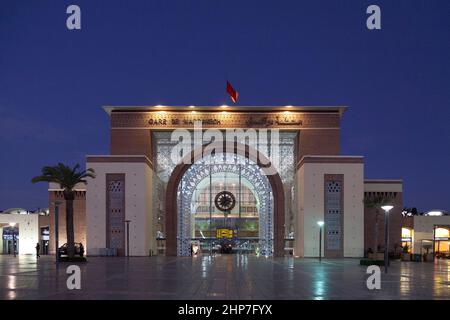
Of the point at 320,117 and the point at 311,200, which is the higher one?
the point at 320,117

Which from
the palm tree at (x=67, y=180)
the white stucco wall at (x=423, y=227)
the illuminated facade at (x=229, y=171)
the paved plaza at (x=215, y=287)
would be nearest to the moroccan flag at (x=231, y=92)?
the illuminated facade at (x=229, y=171)

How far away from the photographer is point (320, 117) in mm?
57281

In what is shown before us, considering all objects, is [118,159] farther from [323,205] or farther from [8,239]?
[8,239]

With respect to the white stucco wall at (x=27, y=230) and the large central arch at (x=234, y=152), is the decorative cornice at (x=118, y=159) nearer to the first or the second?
the large central arch at (x=234, y=152)

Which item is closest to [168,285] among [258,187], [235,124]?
[235,124]

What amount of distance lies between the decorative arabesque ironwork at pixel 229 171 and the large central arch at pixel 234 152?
1.41m

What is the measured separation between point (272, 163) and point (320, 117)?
6665mm

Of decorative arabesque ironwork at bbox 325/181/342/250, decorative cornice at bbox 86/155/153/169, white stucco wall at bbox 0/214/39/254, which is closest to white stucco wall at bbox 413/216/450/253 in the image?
decorative arabesque ironwork at bbox 325/181/342/250

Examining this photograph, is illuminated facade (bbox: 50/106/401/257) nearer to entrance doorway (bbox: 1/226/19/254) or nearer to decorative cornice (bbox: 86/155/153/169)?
decorative cornice (bbox: 86/155/153/169)

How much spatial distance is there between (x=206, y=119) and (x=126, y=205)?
440 inches

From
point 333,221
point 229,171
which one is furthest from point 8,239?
point 333,221

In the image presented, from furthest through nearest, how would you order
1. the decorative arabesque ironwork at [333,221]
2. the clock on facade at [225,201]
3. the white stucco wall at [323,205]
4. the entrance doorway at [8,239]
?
1. the entrance doorway at [8,239]
2. the clock on facade at [225,201]
3. the decorative arabesque ironwork at [333,221]
4. the white stucco wall at [323,205]

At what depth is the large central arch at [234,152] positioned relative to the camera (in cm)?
5791
